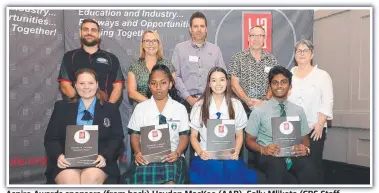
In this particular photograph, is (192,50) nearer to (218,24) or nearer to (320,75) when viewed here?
(218,24)

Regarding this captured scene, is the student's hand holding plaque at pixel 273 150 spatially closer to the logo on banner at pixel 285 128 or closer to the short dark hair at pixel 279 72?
the logo on banner at pixel 285 128

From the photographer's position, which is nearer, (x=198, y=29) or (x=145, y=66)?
(x=145, y=66)

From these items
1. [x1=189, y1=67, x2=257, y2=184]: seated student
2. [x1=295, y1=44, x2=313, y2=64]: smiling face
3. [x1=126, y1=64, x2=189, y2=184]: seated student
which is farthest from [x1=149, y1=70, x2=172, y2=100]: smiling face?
[x1=295, y1=44, x2=313, y2=64]: smiling face

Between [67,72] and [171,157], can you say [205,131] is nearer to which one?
[171,157]

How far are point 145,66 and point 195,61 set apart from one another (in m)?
0.55

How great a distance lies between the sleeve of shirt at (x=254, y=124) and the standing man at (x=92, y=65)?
1.32 metres

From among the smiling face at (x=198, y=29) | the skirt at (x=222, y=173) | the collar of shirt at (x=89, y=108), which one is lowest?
the skirt at (x=222, y=173)

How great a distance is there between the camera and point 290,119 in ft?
11.6

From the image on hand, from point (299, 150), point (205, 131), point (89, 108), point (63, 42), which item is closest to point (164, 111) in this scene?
point (205, 131)

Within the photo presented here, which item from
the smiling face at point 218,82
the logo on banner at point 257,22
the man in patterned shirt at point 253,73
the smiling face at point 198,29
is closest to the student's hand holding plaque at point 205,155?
the smiling face at point 218,82

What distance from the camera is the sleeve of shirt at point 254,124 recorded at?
145 inches

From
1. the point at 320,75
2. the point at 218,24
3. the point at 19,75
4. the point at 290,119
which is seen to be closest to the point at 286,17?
the point at 218,24

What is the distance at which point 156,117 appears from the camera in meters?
3.64

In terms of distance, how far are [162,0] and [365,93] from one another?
251 cm
